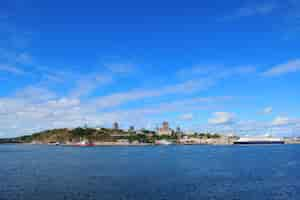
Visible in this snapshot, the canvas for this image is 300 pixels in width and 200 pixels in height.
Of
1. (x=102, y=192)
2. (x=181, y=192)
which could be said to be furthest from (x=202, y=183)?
(x=102, y=192)

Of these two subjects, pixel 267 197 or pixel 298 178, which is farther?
pixel 298 178

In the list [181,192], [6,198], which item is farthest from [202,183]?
[6,198]

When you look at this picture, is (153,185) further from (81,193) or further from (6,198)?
(6,198)

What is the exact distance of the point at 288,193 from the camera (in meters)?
66.2

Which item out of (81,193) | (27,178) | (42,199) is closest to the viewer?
(42,199)

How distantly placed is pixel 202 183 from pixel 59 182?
3172cm

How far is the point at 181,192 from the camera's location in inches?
2616

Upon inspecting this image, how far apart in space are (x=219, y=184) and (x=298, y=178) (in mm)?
23493

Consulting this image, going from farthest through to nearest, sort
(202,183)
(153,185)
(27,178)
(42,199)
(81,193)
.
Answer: (27,178) → (202,183) → (153,185) → (81,193) → (42,199)

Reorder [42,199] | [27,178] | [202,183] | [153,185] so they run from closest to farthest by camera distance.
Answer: [42,199]
[153,185]
[202,183]
[27,178]

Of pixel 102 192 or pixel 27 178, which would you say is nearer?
pixel 102 192

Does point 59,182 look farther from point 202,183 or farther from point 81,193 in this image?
point 202,183

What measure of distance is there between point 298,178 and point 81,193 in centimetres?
5418

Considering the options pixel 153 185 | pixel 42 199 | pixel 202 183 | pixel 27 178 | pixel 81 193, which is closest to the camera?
pixel 42 199
